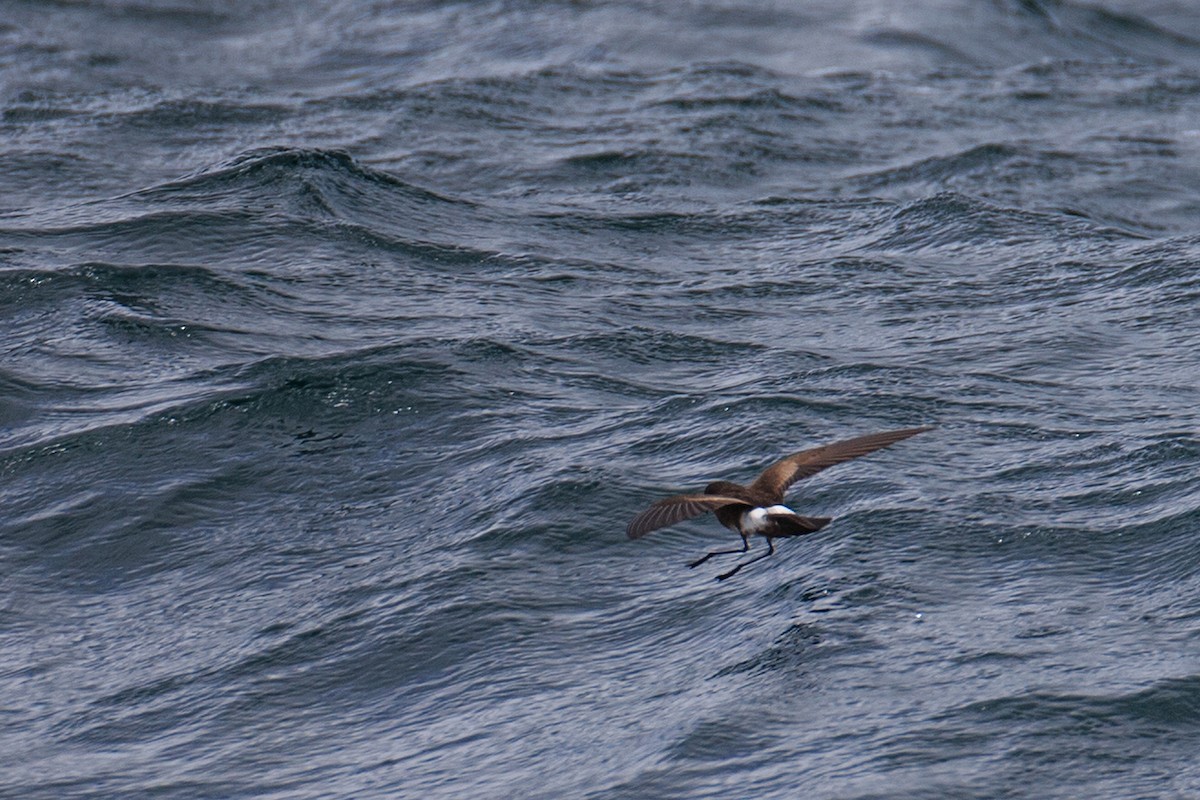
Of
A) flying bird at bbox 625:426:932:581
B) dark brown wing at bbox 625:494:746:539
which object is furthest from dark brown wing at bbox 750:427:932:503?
dark brown wing at bbox 625:494:746:539

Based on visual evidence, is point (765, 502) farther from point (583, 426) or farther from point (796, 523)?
point (583, 426)

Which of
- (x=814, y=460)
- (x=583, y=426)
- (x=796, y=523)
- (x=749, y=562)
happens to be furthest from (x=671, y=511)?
(x=583, y=426)

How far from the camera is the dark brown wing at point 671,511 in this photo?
190 inches

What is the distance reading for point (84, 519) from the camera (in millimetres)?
6707

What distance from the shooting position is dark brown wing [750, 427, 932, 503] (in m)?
5.45

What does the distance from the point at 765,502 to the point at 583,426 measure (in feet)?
7.39

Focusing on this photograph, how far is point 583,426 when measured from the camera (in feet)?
24.5

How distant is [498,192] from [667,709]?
6.23 m

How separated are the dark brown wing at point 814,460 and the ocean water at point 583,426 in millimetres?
524

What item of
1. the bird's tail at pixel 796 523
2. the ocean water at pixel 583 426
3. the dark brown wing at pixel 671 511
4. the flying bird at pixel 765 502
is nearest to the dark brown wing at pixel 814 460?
the flying bird at pixel 765 502

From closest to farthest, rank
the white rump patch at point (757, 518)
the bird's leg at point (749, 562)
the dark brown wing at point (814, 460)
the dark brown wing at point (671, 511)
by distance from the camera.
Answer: the dark brown wing at point (671, 511)
the white rump patch at point (757, 518)
the dark brown wing at point (814, 460)
the bird's leg at point (749, 562)

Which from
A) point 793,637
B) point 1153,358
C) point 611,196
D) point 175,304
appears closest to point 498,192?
point 611,196

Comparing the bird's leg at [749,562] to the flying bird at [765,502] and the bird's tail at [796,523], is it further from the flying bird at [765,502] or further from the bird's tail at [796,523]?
the bird's tail at [796,523]

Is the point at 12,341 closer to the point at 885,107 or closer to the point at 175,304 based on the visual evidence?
the point at 175,304
